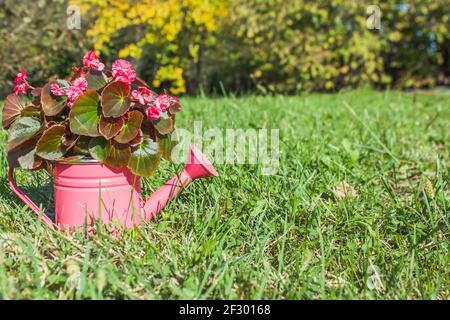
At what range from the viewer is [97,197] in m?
1.52

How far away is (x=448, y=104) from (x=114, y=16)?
3.58 metres

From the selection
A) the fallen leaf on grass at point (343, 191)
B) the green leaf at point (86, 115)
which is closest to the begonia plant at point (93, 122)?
the green leaf at point (86, 115)

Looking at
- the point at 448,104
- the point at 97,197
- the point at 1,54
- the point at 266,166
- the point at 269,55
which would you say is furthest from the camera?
the point at 269,55

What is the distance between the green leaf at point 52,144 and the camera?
1.47 metres

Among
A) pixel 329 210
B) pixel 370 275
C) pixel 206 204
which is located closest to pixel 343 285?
pixel 370 275

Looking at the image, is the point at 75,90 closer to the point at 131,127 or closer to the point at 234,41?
the point at 131,127

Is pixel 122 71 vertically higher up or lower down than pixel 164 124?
higher up

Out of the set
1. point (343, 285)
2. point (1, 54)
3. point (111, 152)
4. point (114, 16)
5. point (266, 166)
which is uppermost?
point (114, 16)

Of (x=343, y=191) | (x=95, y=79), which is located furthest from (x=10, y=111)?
(x=343, y=191)

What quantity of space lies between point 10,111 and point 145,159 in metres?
0.47

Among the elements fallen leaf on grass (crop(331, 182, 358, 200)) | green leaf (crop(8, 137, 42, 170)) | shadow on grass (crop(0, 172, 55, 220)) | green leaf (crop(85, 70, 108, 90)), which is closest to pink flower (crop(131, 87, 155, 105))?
green leaf (crop(85, 70, 108, 90))

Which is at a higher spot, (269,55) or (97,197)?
(269,55)

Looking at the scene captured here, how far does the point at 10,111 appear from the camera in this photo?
1563mm
